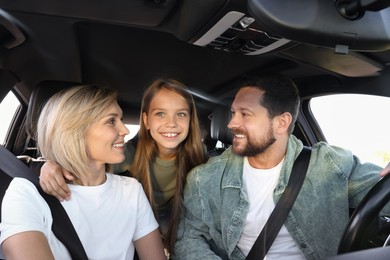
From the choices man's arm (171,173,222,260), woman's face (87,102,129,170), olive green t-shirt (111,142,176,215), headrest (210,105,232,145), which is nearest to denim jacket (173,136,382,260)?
man's arm (171,173,222,260)

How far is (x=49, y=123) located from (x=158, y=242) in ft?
1.97

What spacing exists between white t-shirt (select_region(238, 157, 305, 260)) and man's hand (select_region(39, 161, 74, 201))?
2.44 ft

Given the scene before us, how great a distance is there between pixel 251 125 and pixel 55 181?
0.86 m

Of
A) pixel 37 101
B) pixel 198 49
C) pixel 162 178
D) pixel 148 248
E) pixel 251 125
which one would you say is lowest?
pixel 148 248

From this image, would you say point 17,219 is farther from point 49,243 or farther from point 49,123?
point 49,123

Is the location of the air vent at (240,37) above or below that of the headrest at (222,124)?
above

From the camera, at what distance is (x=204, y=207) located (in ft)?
5.68

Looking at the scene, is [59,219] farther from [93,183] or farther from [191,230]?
[191,230]

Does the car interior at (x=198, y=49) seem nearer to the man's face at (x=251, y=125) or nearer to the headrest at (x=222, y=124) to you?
the headrest at (x=222, y=124)

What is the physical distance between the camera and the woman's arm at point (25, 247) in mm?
1136

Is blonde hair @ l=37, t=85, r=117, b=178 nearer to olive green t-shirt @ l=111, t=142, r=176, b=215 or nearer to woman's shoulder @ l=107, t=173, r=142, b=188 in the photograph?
woman's shoulder @ l=107, t=173, r=142, b=188

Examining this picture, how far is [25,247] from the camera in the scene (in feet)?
3.74

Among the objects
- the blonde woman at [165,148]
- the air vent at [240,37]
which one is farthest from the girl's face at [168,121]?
the air vent at [240,37]

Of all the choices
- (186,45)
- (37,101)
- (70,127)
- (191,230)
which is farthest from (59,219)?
(186,45)
